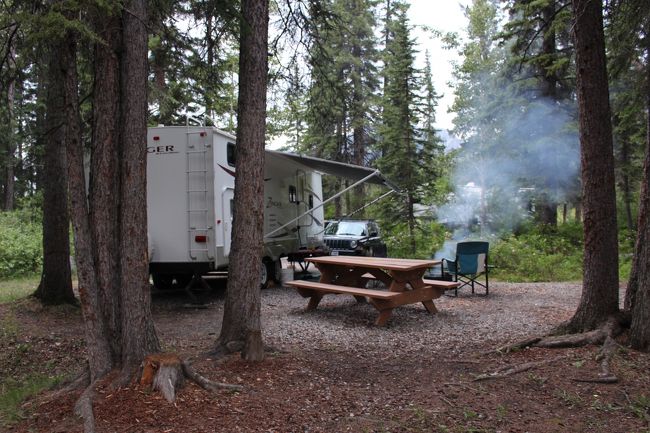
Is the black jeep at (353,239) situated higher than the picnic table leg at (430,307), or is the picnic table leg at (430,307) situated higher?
the black jeep at (353,239)

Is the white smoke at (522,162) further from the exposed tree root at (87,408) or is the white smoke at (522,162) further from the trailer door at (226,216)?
the exposed tree root at (87,408)

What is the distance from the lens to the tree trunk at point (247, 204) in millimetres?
4961

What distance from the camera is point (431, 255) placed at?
15.4 metres

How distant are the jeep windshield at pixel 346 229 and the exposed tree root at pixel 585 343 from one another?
901 cm

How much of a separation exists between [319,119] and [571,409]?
17.7 feet

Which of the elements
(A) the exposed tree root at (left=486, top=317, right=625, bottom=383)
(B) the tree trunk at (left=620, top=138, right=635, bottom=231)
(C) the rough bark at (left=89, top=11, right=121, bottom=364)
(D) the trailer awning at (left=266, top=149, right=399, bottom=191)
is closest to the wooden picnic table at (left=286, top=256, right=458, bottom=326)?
(A) the exposed tree root at (left=486, top=317, right=625, bottom=383)

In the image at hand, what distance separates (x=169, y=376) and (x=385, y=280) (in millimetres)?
4633

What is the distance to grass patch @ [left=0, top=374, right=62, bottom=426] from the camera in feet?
12.6

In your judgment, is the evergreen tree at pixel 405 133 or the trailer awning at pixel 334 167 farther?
the evergreen tree at pixel 405 133

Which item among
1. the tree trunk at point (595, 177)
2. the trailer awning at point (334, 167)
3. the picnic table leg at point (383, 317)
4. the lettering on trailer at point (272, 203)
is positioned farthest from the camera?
the lettering on trailer at point (272, 203)

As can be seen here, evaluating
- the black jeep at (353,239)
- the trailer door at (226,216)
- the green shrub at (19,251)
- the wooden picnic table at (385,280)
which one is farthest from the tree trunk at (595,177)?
the green shrub at (19,251)

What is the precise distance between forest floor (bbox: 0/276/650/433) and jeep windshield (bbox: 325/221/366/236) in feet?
23.1

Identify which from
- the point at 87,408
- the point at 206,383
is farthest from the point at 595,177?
the point at 87,408

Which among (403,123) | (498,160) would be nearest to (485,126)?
(498,160)
